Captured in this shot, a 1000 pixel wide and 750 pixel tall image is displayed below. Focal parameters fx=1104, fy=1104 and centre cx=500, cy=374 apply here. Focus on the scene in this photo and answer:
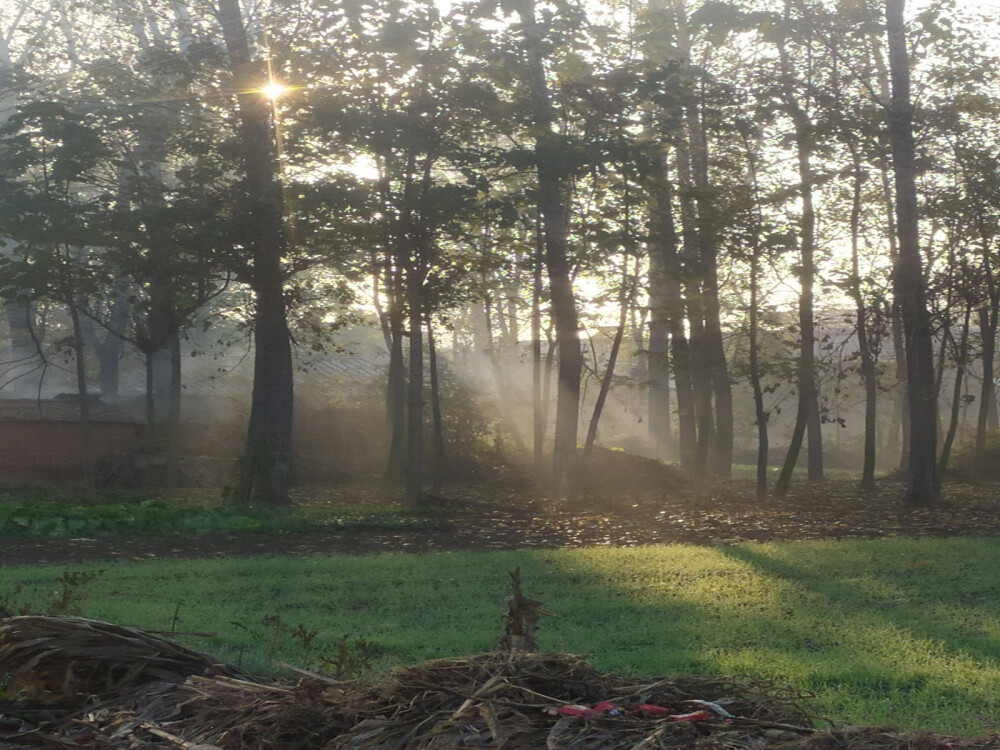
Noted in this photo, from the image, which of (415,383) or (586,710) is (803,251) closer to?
(415,383)

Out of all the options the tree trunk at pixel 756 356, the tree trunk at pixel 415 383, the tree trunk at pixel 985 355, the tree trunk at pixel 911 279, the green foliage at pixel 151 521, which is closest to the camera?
the green foliage at pixel 151 521

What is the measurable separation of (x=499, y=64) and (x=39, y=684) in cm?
1643

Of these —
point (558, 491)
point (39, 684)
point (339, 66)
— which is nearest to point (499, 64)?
point (339, 66)

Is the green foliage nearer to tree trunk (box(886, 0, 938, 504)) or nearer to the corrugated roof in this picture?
the corrugated roof

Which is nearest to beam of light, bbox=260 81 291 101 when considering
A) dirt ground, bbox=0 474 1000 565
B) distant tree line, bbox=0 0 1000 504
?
distant tree line, bbox=0 0 1000 504

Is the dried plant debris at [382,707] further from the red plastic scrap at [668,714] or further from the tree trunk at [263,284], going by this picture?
the tree trunk at [263,284]

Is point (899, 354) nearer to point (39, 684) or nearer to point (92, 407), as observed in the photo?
point (92, 407)

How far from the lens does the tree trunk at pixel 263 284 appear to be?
1781 centimetres

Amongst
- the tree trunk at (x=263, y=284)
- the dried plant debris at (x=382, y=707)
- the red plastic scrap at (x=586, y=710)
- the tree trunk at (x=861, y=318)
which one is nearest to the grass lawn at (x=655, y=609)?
the dried plant debris at (x=382, y=707)

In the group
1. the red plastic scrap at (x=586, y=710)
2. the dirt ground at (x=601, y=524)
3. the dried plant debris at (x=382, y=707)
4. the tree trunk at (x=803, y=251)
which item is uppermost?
the tree trunk at (x=803, y=251)

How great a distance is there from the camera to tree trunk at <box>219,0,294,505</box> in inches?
701

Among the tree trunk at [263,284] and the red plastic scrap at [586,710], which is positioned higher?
the tree trunk at [263,284]

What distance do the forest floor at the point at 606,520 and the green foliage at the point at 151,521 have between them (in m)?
0.31

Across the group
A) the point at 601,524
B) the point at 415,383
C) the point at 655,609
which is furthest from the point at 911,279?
the point at 655,609
